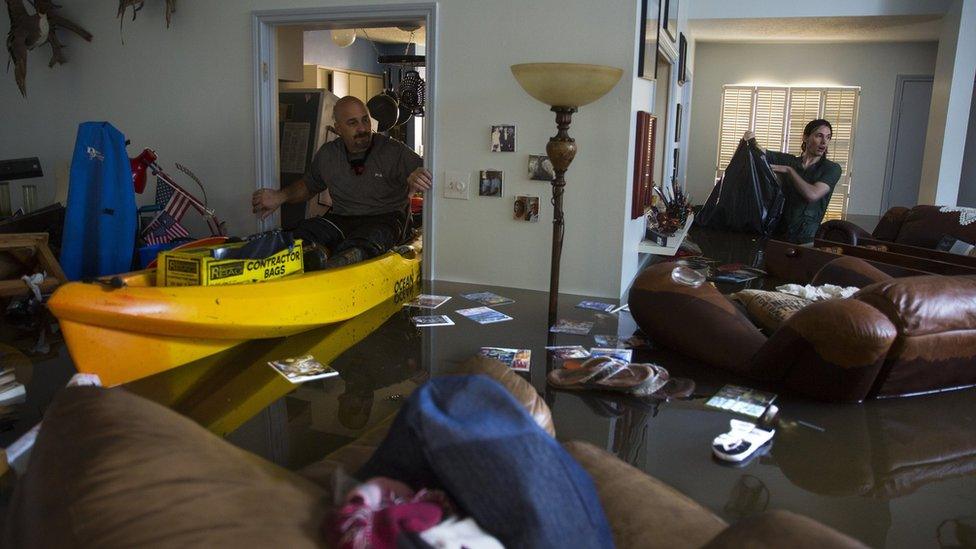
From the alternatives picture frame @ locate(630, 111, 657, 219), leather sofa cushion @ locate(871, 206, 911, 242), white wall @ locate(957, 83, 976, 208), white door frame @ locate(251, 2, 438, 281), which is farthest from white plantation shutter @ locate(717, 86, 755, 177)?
white door frame @ locate(251, 2, 438, 281)

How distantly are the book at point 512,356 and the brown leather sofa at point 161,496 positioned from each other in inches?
81.9

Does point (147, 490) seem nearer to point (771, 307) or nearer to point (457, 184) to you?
point (771, 307)

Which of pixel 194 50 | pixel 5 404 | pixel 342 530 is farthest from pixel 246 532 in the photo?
pixel 194 50

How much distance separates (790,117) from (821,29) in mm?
2197

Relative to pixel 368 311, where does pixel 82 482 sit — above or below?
above

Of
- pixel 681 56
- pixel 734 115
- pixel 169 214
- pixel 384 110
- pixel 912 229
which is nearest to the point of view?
pixel 169 214

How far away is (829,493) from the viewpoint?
2.50 metres

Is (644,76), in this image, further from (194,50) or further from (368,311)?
(194,50)

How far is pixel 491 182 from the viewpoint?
5180 mm

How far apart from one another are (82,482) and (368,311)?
138 inches

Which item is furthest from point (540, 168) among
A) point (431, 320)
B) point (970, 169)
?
point (970, 169)

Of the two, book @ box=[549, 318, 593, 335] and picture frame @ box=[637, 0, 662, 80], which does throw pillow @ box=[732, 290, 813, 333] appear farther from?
picture frame @ box=[637, 0, 662, 80]

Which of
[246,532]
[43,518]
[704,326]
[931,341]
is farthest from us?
[704,326]

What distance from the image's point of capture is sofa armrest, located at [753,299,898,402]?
300cm
